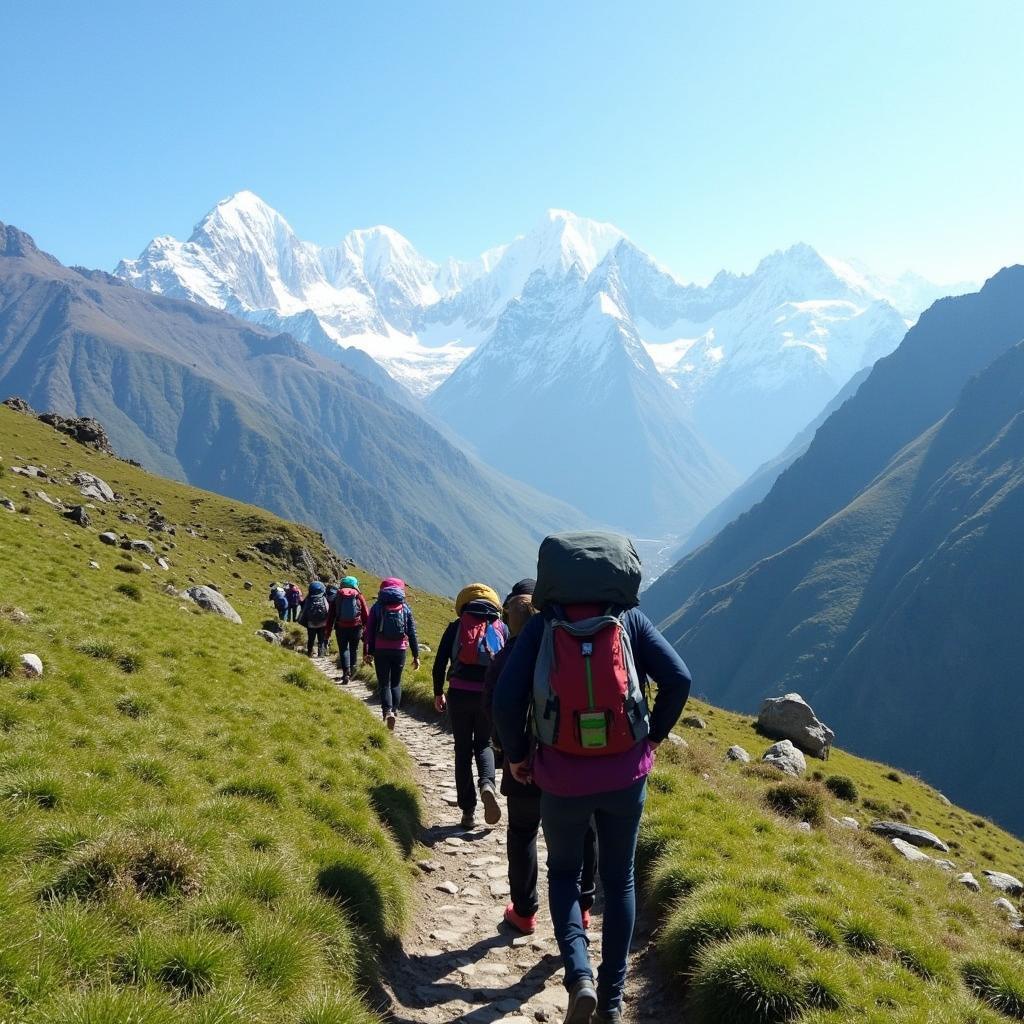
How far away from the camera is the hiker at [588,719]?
5.95 metres

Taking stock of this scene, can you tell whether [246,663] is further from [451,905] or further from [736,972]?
[736,972]

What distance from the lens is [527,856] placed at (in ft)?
27.1

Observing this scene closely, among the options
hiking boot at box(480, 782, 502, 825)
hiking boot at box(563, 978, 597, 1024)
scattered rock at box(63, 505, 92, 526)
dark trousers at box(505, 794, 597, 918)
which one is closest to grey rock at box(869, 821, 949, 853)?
hiking boot at box(480, 782, 502, 825)

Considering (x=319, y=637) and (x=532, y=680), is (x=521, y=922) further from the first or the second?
(x=319, y=637)

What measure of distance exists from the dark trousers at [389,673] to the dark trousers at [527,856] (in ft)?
25.1

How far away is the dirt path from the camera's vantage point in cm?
709

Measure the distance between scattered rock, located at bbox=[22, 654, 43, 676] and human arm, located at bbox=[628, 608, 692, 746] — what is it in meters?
10.7

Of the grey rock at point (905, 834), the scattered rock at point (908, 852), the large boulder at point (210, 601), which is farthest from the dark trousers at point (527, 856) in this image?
the large boulder at point (210, 601)

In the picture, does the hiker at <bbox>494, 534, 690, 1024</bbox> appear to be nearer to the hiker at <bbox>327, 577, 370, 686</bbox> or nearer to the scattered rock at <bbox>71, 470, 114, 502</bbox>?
the hiker at <bbox>327, 577, 370, 686</bbox>

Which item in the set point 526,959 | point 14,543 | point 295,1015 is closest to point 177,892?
point 295,1015

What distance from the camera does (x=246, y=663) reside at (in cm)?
1797

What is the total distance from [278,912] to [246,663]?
488 inches

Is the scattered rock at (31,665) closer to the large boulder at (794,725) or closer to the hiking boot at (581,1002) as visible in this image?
the hiking boot at (581,1002)

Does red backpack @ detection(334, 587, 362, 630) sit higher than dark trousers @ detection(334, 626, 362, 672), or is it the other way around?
red backpack @ detection(334, 587, 362, 630)
